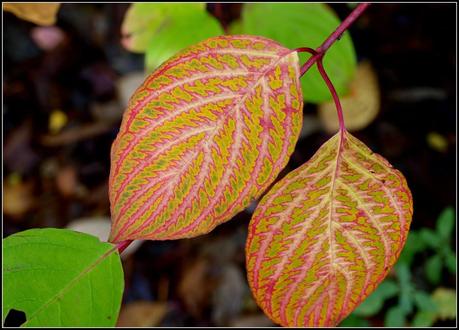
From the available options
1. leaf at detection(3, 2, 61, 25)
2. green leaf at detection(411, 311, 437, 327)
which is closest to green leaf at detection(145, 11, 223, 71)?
leaf at detection(3, 2, 61, 25)

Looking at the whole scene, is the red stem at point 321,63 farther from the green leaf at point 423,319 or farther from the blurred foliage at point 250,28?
the green leaf at point 423,319

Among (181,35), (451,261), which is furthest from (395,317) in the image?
(181,35)

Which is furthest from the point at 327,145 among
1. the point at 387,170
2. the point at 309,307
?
the point at 309,307

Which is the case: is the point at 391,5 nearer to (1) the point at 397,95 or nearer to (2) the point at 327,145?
(1) the point at 397,95

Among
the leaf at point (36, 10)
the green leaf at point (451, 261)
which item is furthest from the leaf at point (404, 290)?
the leaf at point (36, 10)

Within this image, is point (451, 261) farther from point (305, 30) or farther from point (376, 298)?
point (305, 30)

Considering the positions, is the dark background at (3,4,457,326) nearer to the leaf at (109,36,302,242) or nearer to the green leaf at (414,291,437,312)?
the green leaf at (414,291,437,312)
